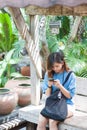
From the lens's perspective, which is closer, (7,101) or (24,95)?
(7,101)

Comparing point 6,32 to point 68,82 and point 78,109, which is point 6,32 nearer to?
point 78,109

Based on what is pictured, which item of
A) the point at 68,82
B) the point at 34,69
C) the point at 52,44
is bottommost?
the point at 68,82

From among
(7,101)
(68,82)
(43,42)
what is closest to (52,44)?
(43,42)

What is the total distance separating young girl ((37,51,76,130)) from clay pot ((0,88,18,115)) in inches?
43.5

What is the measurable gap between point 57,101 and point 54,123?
0.26m

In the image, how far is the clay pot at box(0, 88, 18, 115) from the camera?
4691 mm

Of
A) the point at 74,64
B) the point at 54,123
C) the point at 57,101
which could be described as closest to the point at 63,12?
the point at 57,101

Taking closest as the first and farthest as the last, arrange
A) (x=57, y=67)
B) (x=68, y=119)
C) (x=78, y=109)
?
(x=57, y=67) < (x=68, y=119) < (x=78, y=109)

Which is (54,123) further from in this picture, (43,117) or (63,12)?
(63,12)

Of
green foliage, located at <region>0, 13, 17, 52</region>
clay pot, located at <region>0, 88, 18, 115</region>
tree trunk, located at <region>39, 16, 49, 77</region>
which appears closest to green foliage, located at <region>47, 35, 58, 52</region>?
tree trunk, located at <region>39, 16, 49, 77</region>

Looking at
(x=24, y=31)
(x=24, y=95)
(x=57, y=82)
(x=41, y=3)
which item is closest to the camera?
(x=41, y=3)

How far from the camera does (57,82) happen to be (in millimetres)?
3436

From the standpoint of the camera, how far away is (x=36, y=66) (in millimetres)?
4047

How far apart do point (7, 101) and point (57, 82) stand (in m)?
1.49
